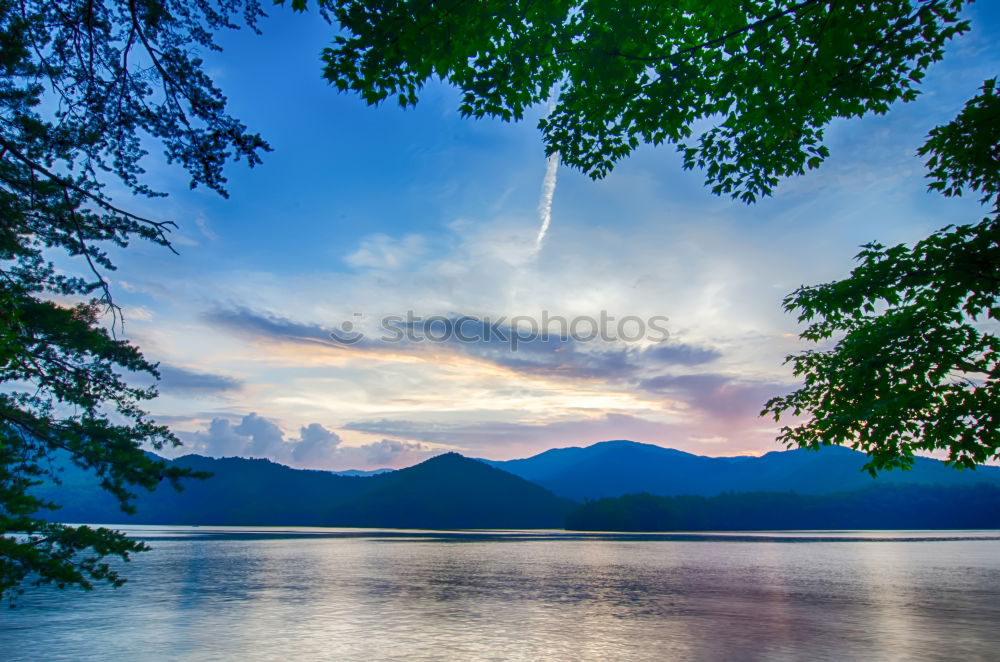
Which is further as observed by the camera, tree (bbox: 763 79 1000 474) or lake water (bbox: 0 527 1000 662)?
lake water (bbox: 0 527 1000 662)

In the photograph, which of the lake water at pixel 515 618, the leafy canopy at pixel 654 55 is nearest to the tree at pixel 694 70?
the leafy canopy at pixel 654 55

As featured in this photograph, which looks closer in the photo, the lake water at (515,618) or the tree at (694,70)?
the tree at (694,70)

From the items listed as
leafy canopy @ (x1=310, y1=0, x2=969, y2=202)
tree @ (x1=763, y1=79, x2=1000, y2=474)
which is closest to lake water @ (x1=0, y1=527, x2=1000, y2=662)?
tree @ (x1=763, y1=79, x2=1000, y2=474)

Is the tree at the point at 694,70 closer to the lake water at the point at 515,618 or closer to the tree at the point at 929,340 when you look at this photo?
the tree at the point at 929,340

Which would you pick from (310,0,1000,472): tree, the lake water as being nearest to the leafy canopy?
(310,0,1000,472): tree

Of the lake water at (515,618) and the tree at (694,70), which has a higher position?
the tree at (694,70)

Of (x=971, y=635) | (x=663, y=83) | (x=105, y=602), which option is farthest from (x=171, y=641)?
(x=971, y=635)

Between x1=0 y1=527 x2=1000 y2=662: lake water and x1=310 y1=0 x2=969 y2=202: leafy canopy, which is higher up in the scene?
x1=310 y1=0 x2=969 y2=202: leafy canopy

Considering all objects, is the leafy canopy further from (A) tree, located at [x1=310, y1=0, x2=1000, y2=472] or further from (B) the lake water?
(B) the lake water

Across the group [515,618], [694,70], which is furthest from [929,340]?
[515,618]

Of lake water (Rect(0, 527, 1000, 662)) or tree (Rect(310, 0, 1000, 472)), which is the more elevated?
tree (Rect(310, 0, 1000, 472))

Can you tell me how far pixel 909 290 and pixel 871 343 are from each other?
7.45ft

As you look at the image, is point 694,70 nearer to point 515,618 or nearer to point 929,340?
point 929,340

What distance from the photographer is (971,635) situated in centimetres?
2511
